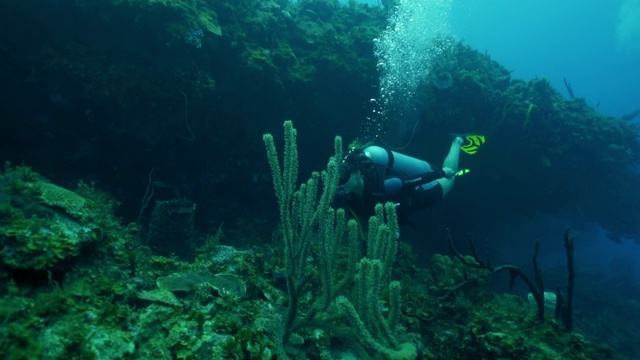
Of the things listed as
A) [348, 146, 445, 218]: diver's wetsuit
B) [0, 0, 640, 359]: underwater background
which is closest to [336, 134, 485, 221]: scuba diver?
[348, 146, 445, 218]: diver's wetsuit

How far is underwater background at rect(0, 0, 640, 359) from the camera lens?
2633mm

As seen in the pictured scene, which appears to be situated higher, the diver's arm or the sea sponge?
the diver's arm

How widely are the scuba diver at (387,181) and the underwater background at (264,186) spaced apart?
52 cm

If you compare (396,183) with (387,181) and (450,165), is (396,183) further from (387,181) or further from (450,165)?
(450,165)

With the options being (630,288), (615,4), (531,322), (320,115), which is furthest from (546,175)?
(615,4)

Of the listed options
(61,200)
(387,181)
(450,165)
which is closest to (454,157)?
(450,165)

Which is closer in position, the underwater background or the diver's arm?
the underwater background

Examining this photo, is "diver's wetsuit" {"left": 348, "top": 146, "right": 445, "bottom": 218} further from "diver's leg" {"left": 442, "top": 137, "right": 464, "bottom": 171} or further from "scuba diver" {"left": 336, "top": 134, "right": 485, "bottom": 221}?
"diver's leg" {"left": 442, "top": 137, "right": 464, "bottom": 171}

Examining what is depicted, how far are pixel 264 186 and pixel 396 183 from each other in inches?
148

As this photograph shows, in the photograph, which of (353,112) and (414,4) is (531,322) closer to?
(353,112)

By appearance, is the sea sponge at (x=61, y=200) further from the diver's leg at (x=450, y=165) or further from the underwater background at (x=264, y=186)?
the diver's leg at (x=450, y=165)

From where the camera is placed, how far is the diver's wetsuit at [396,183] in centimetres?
538

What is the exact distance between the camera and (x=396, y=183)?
584 cm

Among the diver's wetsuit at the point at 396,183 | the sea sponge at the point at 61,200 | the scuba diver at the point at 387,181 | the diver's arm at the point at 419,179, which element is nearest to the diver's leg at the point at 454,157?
the scuba diver at the point at 387,181
